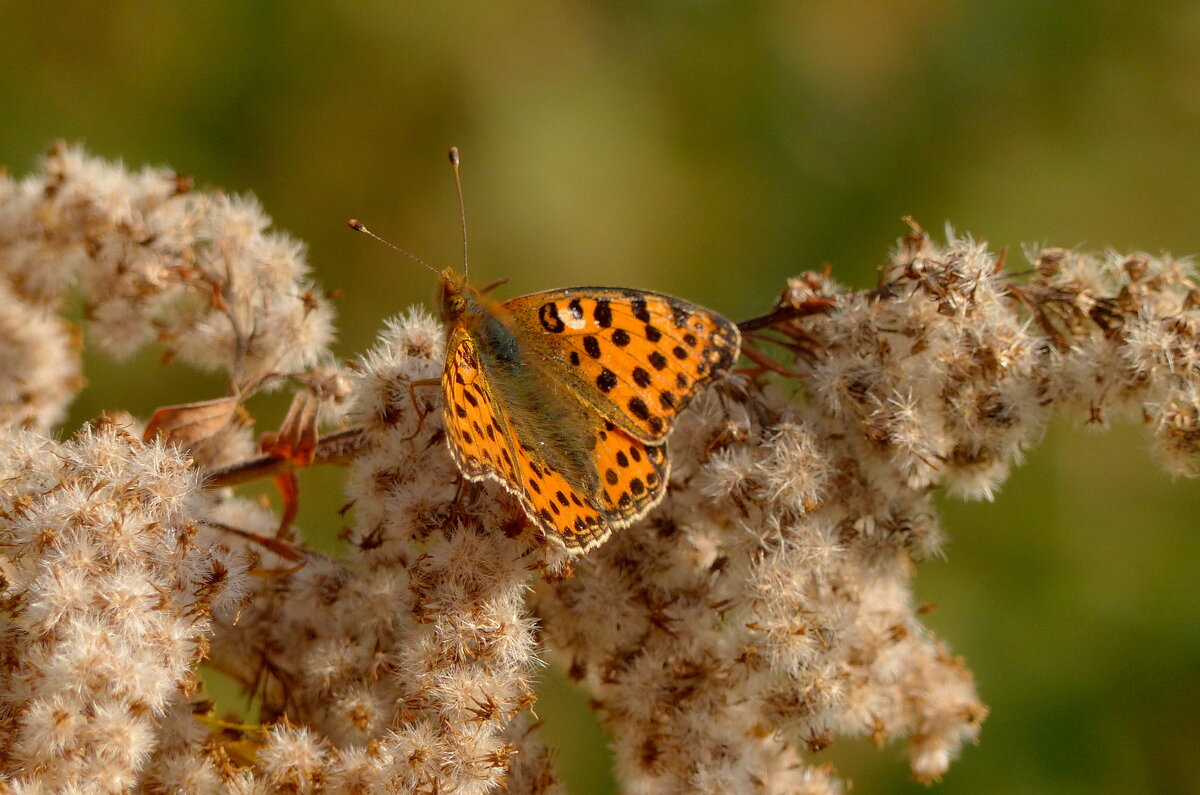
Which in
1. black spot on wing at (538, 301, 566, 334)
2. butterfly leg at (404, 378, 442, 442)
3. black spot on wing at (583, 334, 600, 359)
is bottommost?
butterfly leg at (404, 378, 442, 442)

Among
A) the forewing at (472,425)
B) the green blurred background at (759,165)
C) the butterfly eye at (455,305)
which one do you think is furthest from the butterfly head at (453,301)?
the green blurred background at (759,165)

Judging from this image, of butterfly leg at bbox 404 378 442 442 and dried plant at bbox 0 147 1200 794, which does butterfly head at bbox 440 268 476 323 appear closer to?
dried plant at bbox 0 147 1200 794

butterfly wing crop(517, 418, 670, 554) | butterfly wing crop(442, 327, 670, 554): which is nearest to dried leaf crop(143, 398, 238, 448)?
butterfly wing crop(442, 327, 670, 554)

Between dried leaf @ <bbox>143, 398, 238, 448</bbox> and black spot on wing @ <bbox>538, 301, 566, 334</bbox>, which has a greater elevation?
black spot on wing @ <bbox>538, 301, 566, 334</bbox>

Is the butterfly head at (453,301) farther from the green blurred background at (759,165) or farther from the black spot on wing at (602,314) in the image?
the green blurred background at (759,165)

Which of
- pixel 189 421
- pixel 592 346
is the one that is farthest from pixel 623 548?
pixel 189 421
